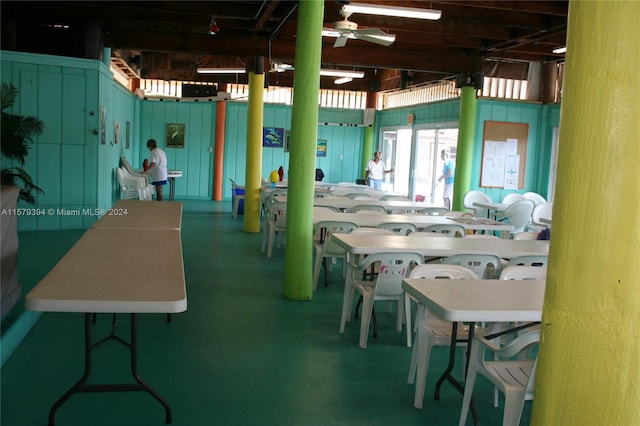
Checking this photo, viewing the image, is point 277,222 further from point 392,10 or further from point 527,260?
point 527,260

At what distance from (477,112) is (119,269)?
34.7 feet

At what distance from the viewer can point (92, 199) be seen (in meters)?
10.1

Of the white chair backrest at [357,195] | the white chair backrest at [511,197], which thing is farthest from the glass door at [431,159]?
the white chair backrest at [357,195]

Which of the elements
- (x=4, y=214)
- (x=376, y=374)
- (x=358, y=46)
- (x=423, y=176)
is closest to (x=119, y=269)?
(x=4, y=214)

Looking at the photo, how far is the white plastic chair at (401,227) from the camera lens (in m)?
6.57

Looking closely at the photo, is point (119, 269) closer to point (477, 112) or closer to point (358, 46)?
point (358, 46)

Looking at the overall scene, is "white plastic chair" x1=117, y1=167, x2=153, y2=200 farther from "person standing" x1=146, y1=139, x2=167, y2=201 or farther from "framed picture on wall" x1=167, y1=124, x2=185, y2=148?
"framed picture on wall" x1=167, y1=124, x2=185, y2=148

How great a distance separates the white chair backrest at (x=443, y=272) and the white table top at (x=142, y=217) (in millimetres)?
2069

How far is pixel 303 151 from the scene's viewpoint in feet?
20.1

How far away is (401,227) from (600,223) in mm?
5339

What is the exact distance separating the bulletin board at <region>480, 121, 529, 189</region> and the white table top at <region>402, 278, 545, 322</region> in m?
9.19

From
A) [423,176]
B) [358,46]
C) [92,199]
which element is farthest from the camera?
[423,176]

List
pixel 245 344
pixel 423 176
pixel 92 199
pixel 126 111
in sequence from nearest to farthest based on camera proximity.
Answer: pixel 245 344
pixel 92 199
pixel 126 111
pixel 423 176

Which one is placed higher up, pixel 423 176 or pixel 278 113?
pixel 278 113
